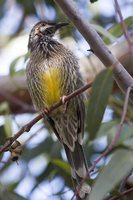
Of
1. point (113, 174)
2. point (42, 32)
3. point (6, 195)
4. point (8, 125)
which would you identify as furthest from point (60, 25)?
point (113, 174)

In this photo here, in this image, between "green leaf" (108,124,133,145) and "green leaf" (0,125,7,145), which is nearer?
"green leaf" (108,124,133,145)

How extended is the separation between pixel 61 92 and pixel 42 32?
19.7 inches

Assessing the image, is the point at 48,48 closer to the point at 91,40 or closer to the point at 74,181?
the point at 74,181

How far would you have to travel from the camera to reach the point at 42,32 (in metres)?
3.20

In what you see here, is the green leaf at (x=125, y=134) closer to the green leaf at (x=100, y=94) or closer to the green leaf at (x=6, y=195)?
the green leaf at (x=100, y=94)

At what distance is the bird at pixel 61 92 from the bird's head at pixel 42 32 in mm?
115

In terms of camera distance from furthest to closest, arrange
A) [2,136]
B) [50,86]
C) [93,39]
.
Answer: [50,86] → [2,136] → [93,39]

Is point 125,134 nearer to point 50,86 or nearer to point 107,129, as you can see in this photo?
point 107,129

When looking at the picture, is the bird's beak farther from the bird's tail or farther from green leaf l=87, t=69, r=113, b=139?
green leaf l=87, t=69, r=113, b=139

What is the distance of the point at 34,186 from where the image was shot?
3.17 m

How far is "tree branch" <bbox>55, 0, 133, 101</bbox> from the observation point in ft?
6.77

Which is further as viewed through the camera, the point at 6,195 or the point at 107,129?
the point at 6,195

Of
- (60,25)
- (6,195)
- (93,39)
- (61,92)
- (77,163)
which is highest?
(93,39)

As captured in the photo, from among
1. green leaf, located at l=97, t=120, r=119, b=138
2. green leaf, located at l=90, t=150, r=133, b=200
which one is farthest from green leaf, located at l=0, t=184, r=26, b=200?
green leaf, located at l=90, t=150, r=133, b=200
